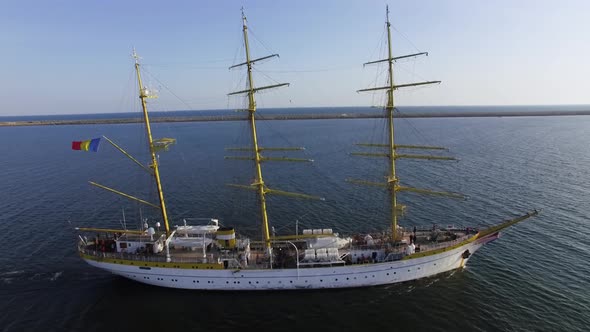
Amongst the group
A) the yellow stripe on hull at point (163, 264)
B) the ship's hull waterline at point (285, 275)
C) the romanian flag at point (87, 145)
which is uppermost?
the romanian flag at point (87, 145)

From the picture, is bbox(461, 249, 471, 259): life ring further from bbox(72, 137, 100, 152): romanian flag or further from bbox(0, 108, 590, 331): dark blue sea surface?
bbox(72, 137, 100, 152): romanian flag

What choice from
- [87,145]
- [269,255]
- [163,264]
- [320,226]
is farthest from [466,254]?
[87,145]

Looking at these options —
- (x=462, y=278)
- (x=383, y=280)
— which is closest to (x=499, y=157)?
(x=462, y=278)

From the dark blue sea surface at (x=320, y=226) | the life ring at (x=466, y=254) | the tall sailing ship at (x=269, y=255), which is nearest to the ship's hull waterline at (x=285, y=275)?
the tall sailing ship at (x=269, y=255)

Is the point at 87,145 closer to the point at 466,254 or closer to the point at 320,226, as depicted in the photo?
the point at 320,226

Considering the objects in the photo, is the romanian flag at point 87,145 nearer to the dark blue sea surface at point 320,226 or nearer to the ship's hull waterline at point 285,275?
the ship's hull waterline at point 285,275

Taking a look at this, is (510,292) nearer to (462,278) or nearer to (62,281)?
(462,278)
